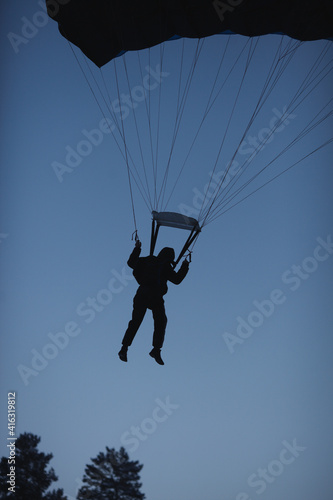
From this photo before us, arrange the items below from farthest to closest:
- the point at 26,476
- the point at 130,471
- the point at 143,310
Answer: the point at 130,471 → the point at 26,476 → the point at 143,310

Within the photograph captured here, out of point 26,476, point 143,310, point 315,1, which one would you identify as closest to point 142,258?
point 143,310

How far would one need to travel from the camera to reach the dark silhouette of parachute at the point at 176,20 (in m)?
14.2

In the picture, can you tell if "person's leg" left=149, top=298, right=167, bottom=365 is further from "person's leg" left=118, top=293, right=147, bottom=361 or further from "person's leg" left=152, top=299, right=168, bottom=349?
"person's leg" left=118, top=293, right=147, bottom=361

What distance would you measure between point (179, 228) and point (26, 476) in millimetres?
24085

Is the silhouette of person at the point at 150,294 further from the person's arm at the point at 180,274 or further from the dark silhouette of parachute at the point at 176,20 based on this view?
the dark silhouette of parachute at the point at 176,20

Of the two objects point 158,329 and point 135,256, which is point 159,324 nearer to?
point 158,329

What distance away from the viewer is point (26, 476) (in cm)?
3312

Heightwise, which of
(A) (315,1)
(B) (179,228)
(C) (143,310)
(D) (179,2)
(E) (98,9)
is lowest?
(C) (143,310)

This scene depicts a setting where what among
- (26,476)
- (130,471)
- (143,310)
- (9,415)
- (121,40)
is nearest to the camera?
(143,310)

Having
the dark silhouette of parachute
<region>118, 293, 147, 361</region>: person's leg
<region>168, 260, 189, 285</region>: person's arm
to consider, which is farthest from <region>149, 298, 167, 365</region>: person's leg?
the dark silhouette of parachute

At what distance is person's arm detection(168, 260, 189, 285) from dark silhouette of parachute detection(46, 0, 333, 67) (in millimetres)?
5021

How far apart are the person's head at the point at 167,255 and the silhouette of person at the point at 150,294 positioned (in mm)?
125

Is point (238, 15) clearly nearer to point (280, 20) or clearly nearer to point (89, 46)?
point (280, 20)

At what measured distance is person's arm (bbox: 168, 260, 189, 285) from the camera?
1209cm
